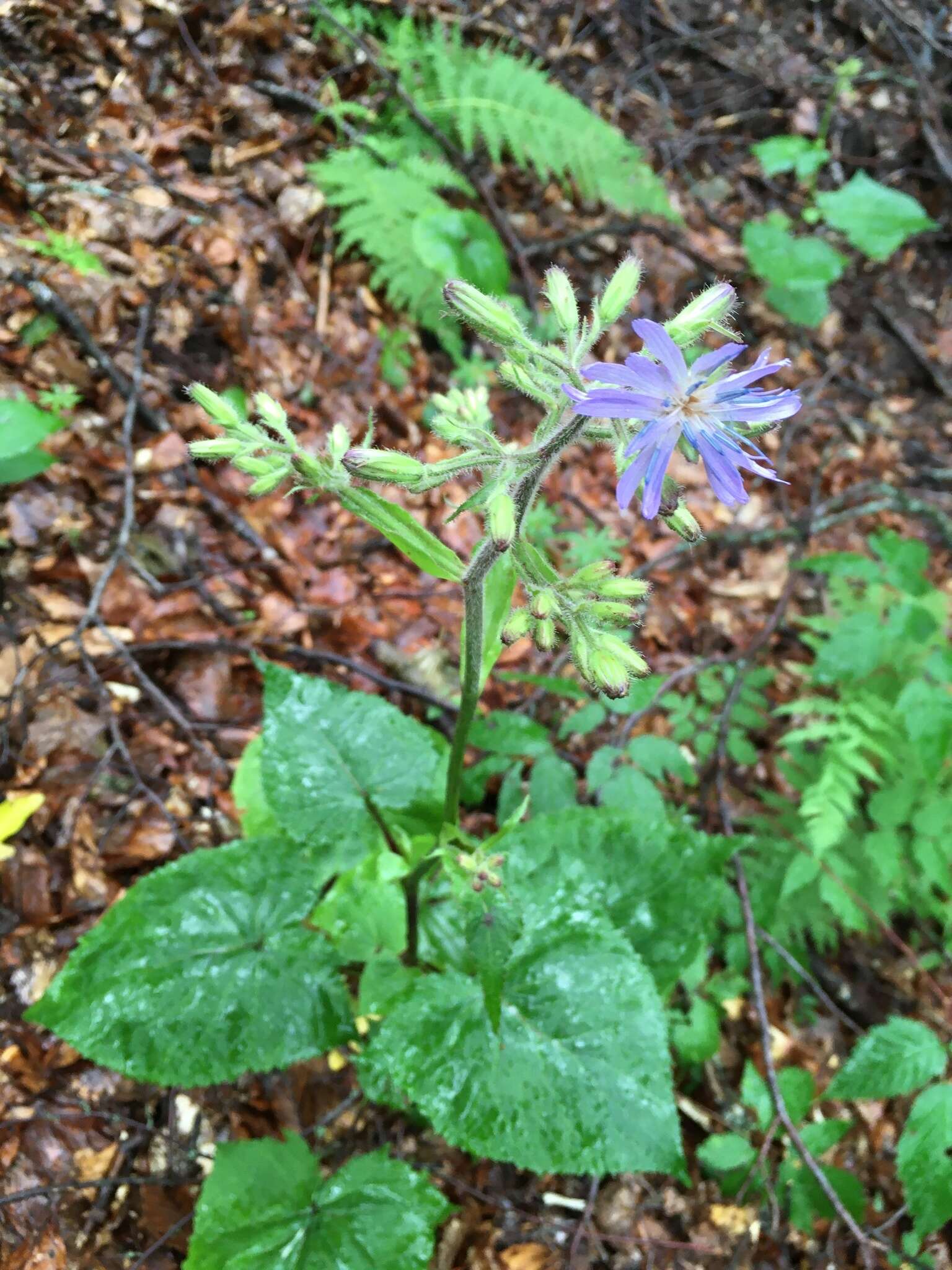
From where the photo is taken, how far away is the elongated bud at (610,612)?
180 centimetres

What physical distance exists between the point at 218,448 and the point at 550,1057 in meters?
1.84

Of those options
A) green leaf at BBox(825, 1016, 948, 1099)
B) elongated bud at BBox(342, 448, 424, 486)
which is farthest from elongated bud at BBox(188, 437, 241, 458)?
green leaf at BBox(825, 1016, 948, 1099)

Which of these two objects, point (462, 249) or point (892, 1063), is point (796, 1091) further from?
point (462, 249)

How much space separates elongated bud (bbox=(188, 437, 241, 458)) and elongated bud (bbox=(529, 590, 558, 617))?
835 mm

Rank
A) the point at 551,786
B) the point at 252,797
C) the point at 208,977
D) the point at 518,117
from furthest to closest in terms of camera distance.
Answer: the point at 518,117 → the point at 551,786 → the point at 252,797 → the point at 208,977

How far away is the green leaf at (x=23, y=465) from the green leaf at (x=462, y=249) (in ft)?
7.49

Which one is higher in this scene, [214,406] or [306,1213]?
[214,406]

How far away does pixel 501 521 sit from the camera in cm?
168

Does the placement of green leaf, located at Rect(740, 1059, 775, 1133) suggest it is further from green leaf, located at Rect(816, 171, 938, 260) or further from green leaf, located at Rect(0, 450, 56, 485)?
green leaf, located at Rect(816, 171, 938, 260)

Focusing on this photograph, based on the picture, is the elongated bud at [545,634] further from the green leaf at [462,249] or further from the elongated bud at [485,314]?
the green leaf at [462,249]

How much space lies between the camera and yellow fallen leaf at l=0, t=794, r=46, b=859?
258 centimetres

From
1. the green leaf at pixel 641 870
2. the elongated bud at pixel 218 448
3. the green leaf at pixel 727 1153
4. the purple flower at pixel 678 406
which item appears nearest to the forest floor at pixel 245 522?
the green leaf at pixel 727 1153

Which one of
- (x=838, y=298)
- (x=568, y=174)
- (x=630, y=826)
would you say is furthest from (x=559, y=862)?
(x=838, y=298)

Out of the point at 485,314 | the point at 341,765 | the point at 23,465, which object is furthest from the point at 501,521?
the point at 23,465
